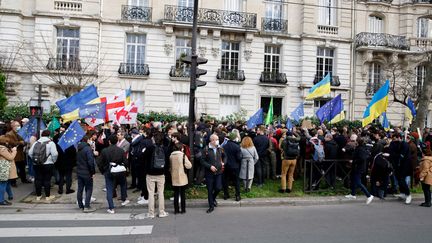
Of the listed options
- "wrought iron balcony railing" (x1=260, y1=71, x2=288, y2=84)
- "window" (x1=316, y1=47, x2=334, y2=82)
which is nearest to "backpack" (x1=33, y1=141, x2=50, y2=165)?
"wrought iron balcony railing" (x1=260, y1=71, x2=288, y2=84)

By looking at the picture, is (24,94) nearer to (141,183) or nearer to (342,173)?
(141,183)

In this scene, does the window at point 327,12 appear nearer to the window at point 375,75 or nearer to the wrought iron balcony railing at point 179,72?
the window at point 375,75

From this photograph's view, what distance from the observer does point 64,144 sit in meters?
8.18

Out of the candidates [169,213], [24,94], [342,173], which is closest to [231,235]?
[169,213]

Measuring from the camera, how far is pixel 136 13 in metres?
21.2

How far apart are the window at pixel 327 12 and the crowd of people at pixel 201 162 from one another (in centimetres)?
1458

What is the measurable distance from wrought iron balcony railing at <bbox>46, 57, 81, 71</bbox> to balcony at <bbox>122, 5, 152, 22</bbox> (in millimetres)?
4124

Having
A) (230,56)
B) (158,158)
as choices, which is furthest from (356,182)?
(230,56)

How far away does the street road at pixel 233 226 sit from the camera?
19.7 feet

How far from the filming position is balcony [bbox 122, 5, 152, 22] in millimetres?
21125

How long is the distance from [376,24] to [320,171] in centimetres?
1960

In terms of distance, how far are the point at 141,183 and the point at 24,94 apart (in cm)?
1500

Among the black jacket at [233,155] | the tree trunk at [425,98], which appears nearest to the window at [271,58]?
the tree trunk at [425,98]

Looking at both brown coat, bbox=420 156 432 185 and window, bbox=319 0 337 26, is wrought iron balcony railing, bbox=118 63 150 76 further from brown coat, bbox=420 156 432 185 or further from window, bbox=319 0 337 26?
brown coat, bbox=420 156 432 185
